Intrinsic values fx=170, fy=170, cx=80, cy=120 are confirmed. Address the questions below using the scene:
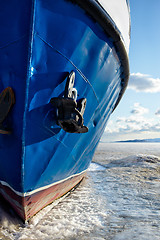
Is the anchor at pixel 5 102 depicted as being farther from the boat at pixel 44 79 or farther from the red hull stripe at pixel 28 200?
the red hull stripe at pixel 28 200

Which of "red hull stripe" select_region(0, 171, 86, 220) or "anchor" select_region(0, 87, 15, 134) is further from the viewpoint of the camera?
"red hull stripe" select_region(0, 171, 86, 220)

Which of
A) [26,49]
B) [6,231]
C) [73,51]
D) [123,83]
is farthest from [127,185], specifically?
[26,49]

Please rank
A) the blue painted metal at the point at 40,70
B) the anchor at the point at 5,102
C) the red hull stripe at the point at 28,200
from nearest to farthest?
the blue painted metal at the point at 40,70, the anchor at the point at 5,102, the red hull stripe at the point at 28,200

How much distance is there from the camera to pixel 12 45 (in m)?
1.65

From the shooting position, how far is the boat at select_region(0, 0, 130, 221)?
5.23 feet

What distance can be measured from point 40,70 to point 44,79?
0.10 meters

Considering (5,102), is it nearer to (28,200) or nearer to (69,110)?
(69,110)

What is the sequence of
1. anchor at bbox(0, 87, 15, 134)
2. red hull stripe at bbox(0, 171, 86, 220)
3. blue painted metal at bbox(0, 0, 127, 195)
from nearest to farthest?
blue painted metal at bbox(0, 0, 127, 195) < anchor at bbox(0, 87, 15, 134) < red hull stripe at bbox(0, 171, 86, 220)

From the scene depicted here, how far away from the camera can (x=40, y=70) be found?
1677 mm

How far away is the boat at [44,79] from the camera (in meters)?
1.59

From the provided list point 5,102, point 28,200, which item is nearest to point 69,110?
point 5,102

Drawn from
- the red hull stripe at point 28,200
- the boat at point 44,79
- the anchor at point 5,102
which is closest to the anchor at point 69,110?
the boat at point 44,79

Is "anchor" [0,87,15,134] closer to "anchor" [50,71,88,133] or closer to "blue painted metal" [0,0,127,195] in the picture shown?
"blue painted metal" [0,0,127,195]

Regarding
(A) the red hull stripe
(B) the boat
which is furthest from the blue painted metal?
(A) the red hull stripe
